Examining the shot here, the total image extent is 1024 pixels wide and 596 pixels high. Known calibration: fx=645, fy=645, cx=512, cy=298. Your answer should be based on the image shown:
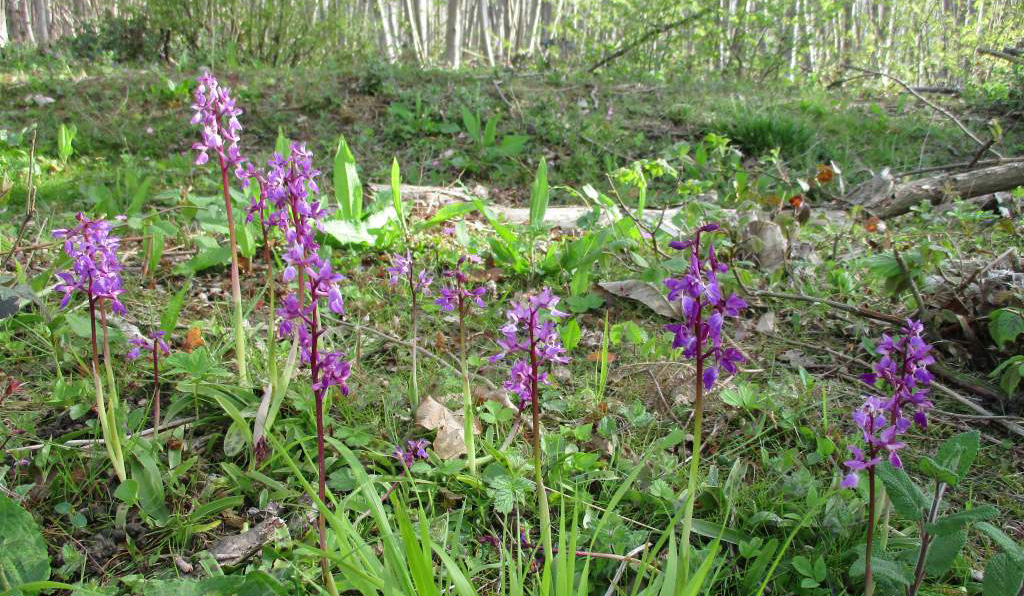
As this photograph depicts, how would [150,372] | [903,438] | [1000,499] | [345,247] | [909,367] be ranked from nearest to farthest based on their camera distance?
[909,367], [1000,499], [903,438], [150,372], [345,247]

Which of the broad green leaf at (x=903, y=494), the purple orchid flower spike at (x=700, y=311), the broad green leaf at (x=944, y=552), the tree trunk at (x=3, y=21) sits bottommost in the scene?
the broad green leaf at (x=944, y=552)

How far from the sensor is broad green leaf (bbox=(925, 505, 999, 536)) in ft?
3.75

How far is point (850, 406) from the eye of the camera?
7.01ft

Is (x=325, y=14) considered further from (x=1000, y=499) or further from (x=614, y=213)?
(x=1000, y=499)

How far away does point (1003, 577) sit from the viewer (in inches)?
47.2

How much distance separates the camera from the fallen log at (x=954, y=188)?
13.2 feet

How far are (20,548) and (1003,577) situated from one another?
1.98 metres

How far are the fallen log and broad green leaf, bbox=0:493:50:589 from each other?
13.9ft

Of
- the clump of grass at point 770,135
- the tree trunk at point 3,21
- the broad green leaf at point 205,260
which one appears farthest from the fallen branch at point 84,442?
the tree trunk at point 3,21

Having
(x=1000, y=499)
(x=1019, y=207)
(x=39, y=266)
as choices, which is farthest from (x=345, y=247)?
(x=1019, y=207)

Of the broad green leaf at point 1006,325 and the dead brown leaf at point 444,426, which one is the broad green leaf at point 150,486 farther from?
the broad green leaf at point 1006,325

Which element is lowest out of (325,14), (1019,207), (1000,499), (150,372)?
(1000,499)

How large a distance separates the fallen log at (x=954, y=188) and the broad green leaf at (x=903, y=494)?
3.15 metres

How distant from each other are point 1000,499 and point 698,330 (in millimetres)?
1234
